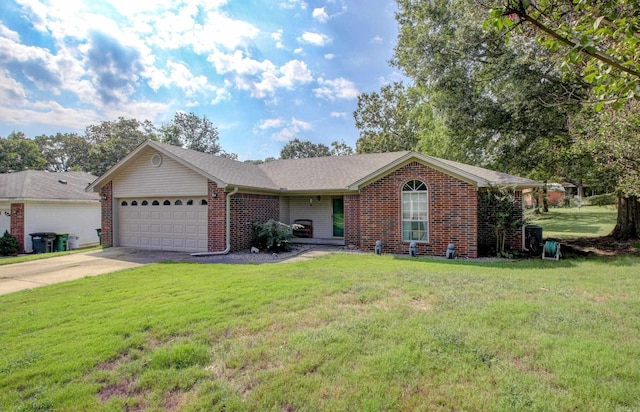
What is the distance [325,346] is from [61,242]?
18.8 metres

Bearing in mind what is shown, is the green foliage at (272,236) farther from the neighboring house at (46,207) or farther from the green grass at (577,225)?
the neighboring house at (46,207)

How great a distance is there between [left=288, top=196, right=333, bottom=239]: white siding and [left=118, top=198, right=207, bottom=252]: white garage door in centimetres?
493

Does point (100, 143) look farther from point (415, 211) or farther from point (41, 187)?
point (415, 211)

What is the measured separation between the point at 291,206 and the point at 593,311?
507 inches

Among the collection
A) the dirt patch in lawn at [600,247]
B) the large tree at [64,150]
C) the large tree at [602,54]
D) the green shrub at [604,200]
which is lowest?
the dirt patch in lawn at [600,247]

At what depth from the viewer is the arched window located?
11742mm

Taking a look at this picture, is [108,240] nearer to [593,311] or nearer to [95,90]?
[95,90]

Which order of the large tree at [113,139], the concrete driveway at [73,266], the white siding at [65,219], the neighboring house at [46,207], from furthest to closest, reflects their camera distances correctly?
1. the large tree at [113,139]
2. the white siding at [65,219]
3. the neighboring house at [46,207]
4. the concrete driveway at [73,266]

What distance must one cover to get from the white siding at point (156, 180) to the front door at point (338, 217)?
239 inches

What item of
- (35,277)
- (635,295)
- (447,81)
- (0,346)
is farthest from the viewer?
(447,81)

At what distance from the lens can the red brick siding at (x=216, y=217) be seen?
40.0ft

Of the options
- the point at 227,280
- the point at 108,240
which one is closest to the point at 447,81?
the point at 227,280

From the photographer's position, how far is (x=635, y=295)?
6.27 metres

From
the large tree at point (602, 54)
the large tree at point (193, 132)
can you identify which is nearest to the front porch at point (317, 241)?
the large tree at point (602, 54)
